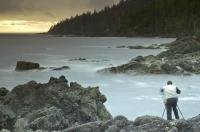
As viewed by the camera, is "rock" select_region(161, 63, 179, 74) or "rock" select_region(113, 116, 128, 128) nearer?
"rock" select_region(113, 116, 128, 128)

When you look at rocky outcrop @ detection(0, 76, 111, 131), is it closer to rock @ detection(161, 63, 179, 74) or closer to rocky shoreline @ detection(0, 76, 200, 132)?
rocky shoreline @ detection(0, 76, 200, 132)

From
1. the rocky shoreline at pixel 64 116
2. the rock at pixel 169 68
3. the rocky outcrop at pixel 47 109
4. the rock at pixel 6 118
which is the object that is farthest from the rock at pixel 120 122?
the rock at pixel 169 68

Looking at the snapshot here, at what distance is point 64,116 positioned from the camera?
57.5 ft

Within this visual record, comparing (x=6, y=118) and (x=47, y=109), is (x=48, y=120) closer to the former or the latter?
(x=47, y=109)

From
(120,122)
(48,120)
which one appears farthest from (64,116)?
(120,122)

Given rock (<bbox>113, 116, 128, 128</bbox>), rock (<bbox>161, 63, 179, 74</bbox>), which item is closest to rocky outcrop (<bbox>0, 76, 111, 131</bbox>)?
rock (<bbox>113, 116, 128, 128</bbox>)

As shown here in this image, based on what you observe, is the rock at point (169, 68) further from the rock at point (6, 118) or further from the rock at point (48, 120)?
the rock at point (48, 120)

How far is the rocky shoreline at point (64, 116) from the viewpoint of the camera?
1282 cm

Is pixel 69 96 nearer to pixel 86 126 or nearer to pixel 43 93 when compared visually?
pixel 43 93

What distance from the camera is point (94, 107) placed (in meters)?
20.4

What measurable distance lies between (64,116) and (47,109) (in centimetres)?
83

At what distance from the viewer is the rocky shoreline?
1282cm

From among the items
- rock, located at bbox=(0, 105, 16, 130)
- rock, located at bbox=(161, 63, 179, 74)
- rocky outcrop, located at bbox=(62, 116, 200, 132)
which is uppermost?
rocky outcrop, located at bbox=(62, 116, 200, 132)

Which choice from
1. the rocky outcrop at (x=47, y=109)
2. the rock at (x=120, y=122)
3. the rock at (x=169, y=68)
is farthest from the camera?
the rock at (x=169, y=68)
